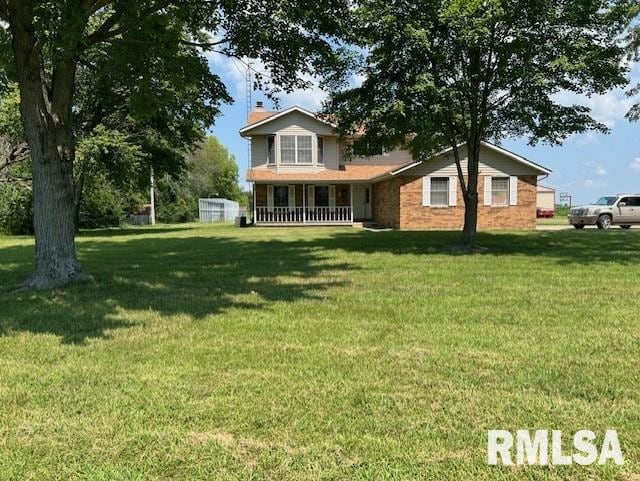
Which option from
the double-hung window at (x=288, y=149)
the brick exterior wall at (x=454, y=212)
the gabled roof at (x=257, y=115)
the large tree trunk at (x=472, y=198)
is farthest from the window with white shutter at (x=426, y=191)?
the gabled roof at (x=257, y=115)

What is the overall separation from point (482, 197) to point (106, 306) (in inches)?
813

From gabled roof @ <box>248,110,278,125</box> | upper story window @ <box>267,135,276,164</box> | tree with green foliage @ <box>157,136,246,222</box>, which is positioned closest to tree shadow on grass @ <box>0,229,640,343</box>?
upper story window @ <box>267,135,276,164</box>

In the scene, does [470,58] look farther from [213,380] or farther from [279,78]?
Result: [213,380]

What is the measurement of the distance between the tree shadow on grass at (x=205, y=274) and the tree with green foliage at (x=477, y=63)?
302 centimetres

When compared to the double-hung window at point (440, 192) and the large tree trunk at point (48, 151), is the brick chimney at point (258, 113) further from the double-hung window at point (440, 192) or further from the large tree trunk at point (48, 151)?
the large tree trunk at point (48, 151)

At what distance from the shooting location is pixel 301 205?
1154 inches

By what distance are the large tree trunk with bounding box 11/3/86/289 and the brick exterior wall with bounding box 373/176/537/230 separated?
17.4 meters

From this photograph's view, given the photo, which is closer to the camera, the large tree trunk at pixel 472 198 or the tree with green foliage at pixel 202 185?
the large tree trunk at pixel 472 198

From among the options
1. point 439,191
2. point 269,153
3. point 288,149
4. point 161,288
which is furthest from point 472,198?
point 269,153

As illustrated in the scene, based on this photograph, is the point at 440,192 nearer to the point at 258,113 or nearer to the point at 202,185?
the point at 258,113

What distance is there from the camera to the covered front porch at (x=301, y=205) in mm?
28797

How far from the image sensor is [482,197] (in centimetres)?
2475

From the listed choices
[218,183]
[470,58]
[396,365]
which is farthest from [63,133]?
[218,183]

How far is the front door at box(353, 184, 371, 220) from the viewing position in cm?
3084
